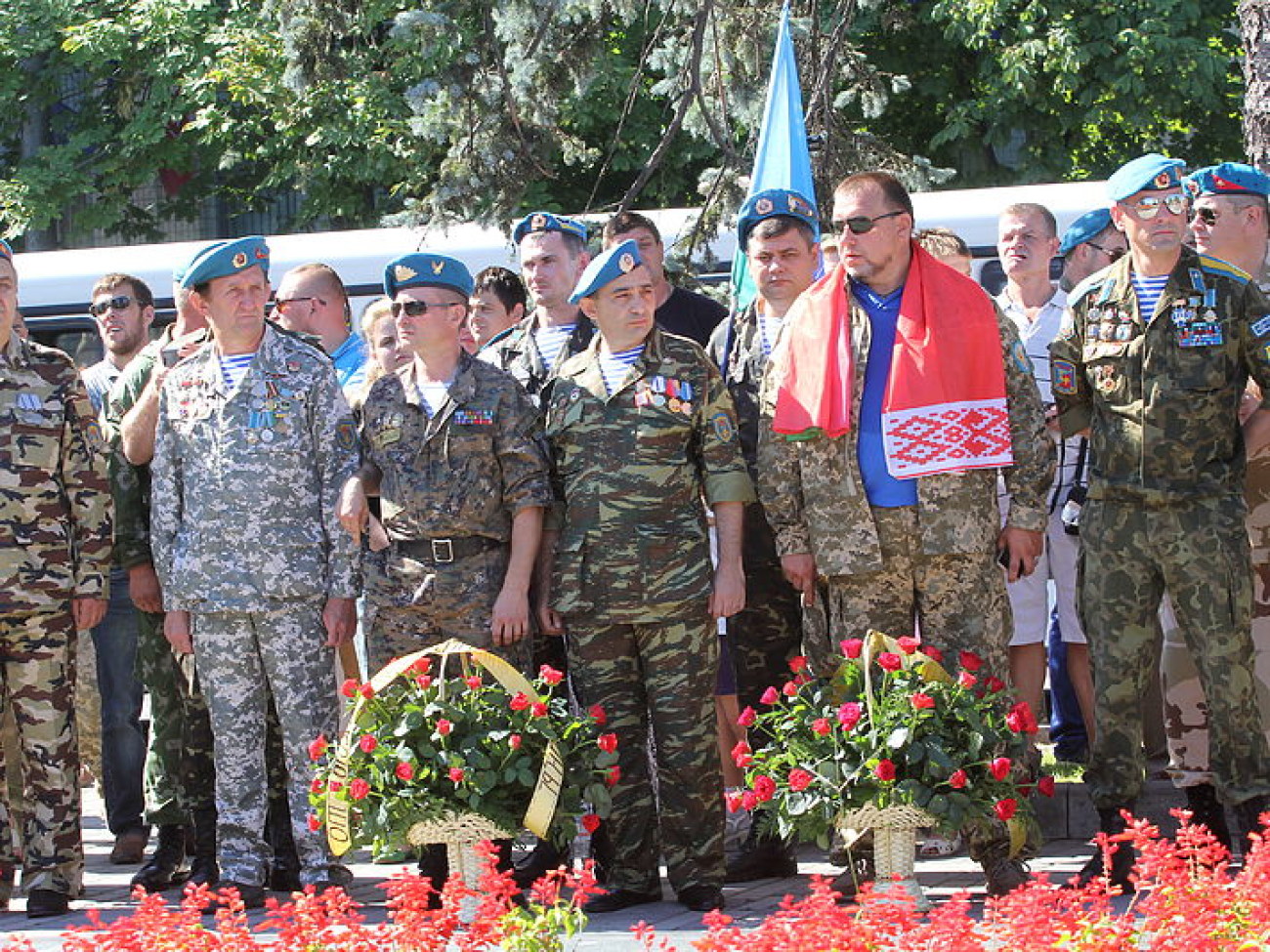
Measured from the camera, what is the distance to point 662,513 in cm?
597

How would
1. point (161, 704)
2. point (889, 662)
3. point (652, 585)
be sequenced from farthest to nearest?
point (161, 704)
point (652, 585)
point (889, 662)

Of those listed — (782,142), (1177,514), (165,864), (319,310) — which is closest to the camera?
(1177,514)

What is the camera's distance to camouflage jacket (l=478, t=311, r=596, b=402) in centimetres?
679

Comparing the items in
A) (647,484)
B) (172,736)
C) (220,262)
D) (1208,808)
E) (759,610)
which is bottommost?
(1208,808)

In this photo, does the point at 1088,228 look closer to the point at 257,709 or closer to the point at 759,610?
the point at 759,610

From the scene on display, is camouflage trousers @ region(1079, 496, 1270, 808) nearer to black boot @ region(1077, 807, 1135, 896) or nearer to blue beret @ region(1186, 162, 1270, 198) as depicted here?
black boot @ region(1077, 807, 1135, 896)

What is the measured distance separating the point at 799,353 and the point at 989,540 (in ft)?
2.72

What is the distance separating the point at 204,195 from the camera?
21219 mm

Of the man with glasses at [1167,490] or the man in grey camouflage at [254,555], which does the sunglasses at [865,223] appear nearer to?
the man with glasses at [1167,490]

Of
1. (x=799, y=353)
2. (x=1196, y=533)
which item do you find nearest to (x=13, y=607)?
(x=799, y=353)

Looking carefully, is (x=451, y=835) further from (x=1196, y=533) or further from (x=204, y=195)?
(x=204, y=195)

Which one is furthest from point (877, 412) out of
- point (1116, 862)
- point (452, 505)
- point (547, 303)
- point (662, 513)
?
point (547, 303)

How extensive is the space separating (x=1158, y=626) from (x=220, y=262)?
129 inches

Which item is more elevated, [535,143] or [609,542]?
[535,143]
